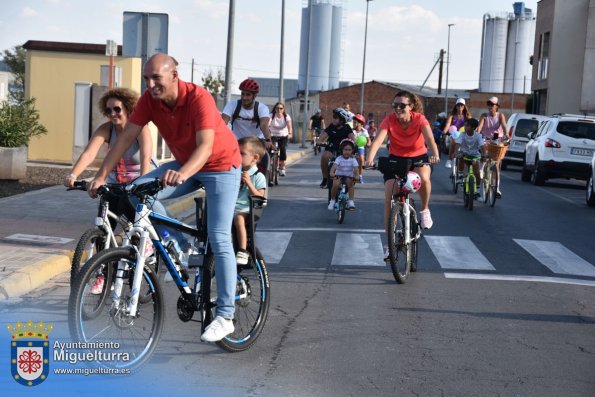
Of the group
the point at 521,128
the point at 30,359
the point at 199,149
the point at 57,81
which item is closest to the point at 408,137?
the point at 199,149

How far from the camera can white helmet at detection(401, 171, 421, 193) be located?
32.5ft

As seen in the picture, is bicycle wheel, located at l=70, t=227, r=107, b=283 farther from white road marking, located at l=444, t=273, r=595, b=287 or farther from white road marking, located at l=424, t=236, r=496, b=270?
white road marking, located at l=424, t=236, r=496, b=270

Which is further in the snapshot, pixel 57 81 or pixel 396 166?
pixel 57 81

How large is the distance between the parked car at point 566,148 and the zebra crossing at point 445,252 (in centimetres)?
1167

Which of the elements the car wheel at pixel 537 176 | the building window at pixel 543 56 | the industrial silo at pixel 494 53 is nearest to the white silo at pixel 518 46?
the industrial silo at pixel 494 53

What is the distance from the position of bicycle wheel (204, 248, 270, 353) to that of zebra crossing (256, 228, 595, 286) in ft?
12.1

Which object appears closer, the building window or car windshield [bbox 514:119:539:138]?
car windshield [bbox 514:119:539:138]

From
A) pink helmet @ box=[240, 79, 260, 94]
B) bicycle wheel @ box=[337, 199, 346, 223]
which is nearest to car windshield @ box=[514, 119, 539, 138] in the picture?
bicycle wheel @ box=[337, 199, 346, 223]

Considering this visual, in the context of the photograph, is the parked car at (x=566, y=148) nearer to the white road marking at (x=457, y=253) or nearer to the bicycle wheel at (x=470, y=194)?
the bicycle wheel at (x=470, y=194)

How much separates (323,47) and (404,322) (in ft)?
289

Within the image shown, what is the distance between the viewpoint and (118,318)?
557 cm

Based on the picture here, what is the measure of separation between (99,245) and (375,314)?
2236 millimetres

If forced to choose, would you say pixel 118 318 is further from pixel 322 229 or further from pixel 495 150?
pixel 495 150

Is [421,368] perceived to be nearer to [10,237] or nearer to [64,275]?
[64,275]
